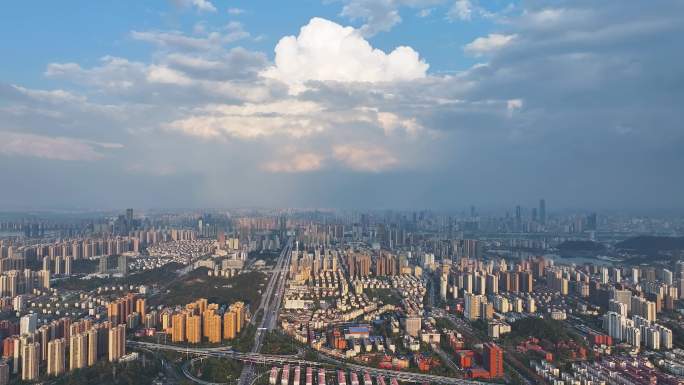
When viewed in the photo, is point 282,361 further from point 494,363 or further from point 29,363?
point 29,363

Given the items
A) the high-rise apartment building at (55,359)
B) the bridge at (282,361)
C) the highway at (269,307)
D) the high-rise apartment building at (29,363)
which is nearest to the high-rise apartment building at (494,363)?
the bridge at (282,361)

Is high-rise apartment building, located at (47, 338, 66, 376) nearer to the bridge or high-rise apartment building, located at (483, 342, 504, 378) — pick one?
the bridge

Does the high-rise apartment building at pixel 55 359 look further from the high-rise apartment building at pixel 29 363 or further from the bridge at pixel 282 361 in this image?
the bridge at pixel 282 361

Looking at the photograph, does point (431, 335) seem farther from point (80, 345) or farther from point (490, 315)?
point (80, 345)

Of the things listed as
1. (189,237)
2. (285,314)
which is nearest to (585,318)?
(285,314)

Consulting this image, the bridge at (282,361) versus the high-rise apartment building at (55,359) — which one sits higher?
the high-rise apartment building at (55,359)

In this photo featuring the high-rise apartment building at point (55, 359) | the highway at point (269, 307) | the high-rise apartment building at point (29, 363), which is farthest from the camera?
the highway at point (269, 307)

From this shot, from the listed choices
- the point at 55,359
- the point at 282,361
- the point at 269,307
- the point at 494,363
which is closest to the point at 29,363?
the point at 55,359

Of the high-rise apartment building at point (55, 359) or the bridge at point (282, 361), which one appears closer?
the bridge at point (282, 361)
